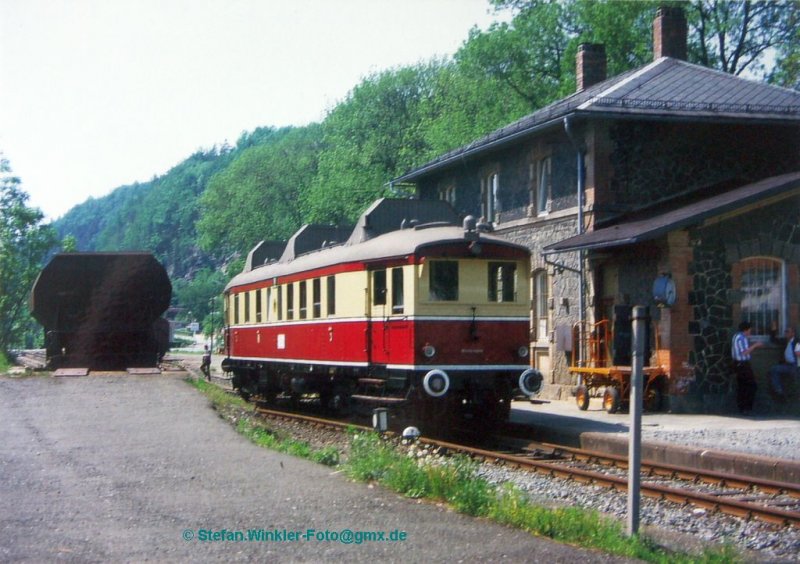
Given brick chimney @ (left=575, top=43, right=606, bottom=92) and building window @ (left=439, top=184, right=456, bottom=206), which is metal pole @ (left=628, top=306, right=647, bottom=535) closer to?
brick chimney @ (left=575, top=43, right=606, bottom=92)

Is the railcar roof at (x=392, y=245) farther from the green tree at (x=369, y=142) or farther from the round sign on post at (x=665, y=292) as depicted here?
the green tree at (x=369, y=142)

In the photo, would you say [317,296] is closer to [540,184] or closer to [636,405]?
[540,184]

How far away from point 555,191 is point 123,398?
11.0 meters

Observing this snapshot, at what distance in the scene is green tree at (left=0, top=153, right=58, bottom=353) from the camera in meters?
52.5

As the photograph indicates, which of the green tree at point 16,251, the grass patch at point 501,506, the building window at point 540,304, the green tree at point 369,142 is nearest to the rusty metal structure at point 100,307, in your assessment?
the building window at point 540,304

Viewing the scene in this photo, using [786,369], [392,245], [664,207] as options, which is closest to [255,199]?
Result: [664,207]

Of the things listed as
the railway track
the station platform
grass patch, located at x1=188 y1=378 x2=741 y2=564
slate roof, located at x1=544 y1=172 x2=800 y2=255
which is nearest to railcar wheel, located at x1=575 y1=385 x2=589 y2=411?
the station platform

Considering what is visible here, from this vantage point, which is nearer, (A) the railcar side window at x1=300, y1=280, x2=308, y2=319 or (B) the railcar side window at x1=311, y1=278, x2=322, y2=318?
(B) the railcar side window at x1=311, y1=278, x2=322, y2=318

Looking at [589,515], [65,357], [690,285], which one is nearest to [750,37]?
[690,285]

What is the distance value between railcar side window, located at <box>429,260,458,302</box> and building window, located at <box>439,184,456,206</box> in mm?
14615

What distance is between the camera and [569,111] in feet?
70.8

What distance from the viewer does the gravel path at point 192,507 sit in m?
7.01

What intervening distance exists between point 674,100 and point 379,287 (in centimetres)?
1008

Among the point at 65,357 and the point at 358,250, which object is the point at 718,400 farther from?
the point at 65,357
